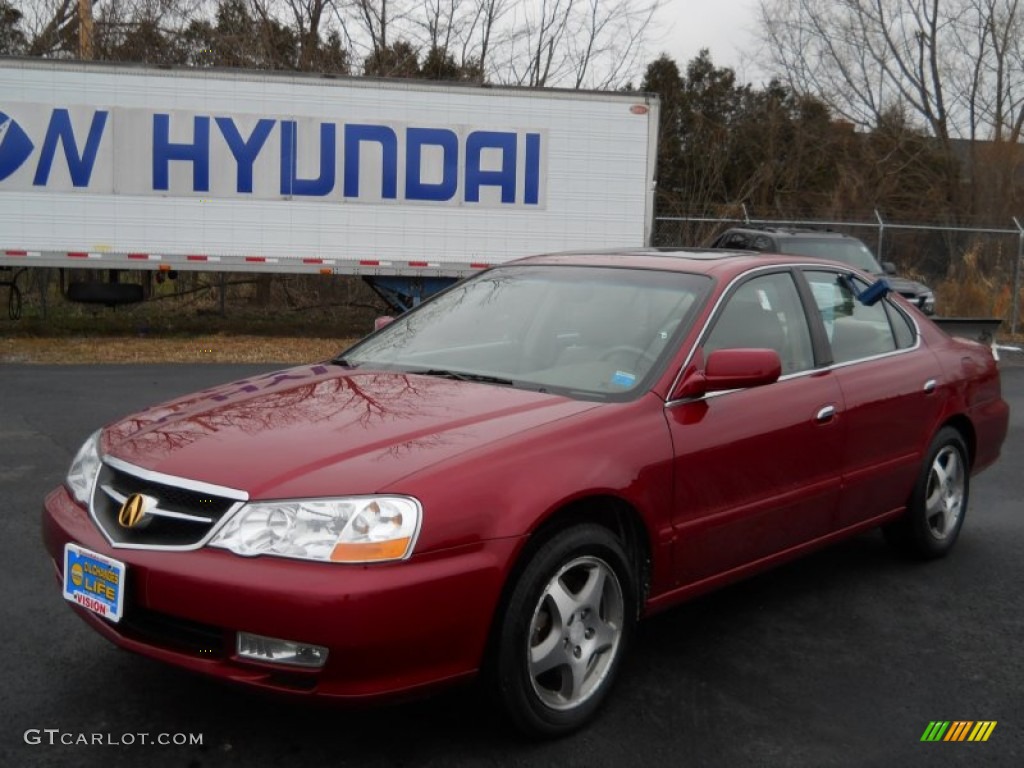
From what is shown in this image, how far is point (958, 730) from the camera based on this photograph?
347cm

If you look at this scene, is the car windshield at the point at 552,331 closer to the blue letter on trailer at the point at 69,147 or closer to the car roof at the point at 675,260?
the car roof at the point at 675,260

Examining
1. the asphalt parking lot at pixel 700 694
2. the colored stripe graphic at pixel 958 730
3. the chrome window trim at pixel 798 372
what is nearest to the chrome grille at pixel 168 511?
the asphalt parking lot at pixel 700 694

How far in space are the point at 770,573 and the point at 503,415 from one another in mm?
2212

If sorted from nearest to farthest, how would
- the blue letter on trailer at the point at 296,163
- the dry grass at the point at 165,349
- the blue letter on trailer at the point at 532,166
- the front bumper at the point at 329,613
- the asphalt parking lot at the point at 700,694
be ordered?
the front bumper at the point at 329,613, the asphalt parking lot at the point at 700,694, the dry grass at the point at 165,349, the blue letter on trailer at the point at 296,163, the blue letter on trailer at the point at 532,166

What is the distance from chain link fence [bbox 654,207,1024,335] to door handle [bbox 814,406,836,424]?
50.8 ft

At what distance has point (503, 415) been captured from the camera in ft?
11.4

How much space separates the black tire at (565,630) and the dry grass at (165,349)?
35.4 feet

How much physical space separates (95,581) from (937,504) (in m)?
3.91

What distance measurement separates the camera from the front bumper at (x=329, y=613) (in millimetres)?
2803

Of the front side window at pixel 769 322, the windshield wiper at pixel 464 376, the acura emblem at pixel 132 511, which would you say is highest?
the front side window at pixel 769 322

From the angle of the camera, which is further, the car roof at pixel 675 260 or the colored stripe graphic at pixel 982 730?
the car roof at pixel 675 260

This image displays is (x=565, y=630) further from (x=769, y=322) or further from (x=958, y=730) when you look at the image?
(x=769, y=322)

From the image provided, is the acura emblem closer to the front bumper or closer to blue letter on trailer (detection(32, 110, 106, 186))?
the front bumper

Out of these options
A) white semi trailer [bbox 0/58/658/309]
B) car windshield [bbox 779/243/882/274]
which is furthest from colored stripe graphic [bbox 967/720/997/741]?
white semi trailer [bbox 0/58/658/309]
